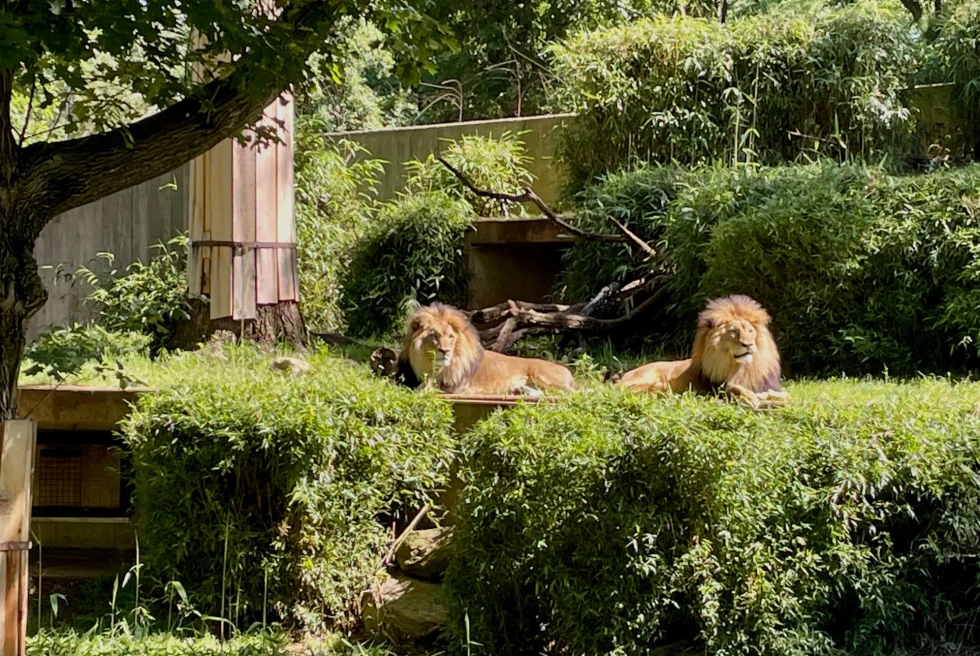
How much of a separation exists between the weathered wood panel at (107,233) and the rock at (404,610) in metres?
6.32

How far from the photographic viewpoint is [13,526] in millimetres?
2832

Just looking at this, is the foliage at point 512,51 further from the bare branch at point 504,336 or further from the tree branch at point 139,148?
the tree branch at point 139,148

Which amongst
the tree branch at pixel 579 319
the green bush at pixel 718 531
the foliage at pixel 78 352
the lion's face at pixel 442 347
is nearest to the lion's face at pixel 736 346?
the green bush at pixel 718 531

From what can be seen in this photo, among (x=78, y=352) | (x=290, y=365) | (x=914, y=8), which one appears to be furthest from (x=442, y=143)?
(x=78, y=352)

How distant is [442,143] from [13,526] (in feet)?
27.5

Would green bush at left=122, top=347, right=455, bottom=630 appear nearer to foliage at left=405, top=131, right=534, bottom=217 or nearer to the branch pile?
the branch pile

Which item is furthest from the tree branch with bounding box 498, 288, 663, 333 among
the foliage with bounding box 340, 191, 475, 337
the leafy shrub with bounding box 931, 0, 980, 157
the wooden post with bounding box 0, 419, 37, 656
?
the wooden post with bounding box 0, 419, 37, 656

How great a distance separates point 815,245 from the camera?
6223 mm

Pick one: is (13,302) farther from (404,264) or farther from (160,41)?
(404,264)

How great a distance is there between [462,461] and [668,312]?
354 centimetres

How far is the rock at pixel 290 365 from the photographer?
18.0 feet

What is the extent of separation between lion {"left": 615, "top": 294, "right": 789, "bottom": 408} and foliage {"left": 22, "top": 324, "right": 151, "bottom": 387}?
233 centimetres

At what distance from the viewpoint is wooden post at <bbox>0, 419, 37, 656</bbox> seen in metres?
2.81

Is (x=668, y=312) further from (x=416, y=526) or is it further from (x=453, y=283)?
(x=416, y=526)
